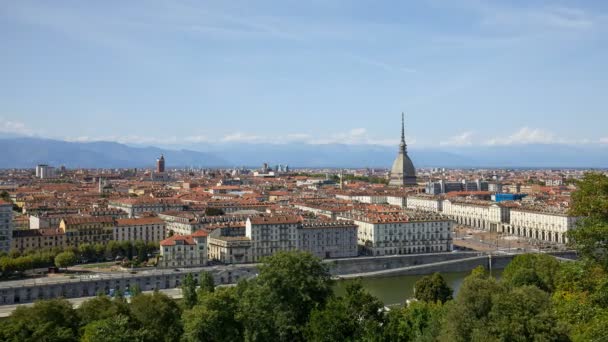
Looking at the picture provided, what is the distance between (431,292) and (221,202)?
3753 centimetres

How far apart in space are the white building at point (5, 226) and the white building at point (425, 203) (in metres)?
46.0

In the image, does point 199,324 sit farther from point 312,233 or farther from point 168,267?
point 312,233

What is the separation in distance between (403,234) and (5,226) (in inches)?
1013

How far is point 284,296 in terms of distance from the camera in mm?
22109

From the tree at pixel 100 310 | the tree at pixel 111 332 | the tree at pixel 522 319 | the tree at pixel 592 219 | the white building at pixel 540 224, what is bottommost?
the white building at pixel 540 224

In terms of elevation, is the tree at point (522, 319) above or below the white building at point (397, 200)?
above

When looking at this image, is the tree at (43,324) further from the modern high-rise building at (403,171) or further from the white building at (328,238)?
the modern high-rise building at (403,171)

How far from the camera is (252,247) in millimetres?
42156

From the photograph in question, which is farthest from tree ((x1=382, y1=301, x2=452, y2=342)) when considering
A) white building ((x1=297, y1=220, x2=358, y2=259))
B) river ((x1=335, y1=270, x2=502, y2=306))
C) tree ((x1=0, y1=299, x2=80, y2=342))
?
white building ((x1=297, y1=220, x2=358, y2=259))

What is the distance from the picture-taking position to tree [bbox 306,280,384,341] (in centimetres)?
1889

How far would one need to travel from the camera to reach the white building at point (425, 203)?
76938 millimetres

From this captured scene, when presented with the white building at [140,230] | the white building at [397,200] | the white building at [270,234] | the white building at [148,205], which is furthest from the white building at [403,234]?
the white building at [397,200]

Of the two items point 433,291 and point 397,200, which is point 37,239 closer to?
A: point 433,291

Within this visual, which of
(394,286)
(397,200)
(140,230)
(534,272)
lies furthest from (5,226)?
(397,200)
